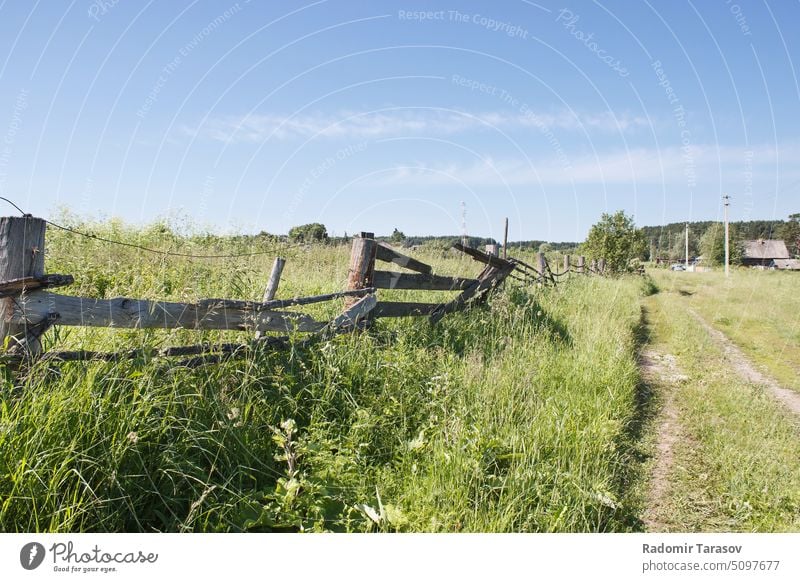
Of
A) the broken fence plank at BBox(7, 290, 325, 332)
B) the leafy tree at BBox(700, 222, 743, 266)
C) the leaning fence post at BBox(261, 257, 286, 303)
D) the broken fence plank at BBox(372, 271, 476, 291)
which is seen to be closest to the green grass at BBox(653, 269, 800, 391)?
the broken fence plank at BBox(372, 271, 476, 291)

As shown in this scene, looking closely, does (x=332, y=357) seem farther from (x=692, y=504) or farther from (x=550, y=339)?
(x=550, y=339)

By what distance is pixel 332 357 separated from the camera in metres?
4.56

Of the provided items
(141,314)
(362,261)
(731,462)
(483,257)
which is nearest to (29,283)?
(141,314)

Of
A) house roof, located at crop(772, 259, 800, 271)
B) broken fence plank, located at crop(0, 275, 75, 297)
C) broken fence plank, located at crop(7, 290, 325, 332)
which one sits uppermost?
house roof, located at crop(772, 259, 800, 271)

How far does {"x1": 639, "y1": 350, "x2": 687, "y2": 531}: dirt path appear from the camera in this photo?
3557 millimetres

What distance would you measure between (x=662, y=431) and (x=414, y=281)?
3.54 metres

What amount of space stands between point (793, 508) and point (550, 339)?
401 centimetres

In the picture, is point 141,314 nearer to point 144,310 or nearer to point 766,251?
point 144,310

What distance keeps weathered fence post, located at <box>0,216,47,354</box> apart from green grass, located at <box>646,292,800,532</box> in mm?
4586

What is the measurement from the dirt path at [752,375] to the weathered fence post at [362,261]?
547 cm

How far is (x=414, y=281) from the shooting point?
680cm

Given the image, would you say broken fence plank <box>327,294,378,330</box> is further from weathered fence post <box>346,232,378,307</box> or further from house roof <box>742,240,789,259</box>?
house roof <box>742,240,789,259</box>

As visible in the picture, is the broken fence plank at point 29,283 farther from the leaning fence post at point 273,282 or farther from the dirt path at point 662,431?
the dirt path at point 662,431
